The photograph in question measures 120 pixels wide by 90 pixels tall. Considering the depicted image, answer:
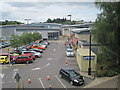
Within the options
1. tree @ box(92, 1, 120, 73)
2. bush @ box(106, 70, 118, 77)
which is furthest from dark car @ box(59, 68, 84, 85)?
tree @ box(92, 1, 120, 73)

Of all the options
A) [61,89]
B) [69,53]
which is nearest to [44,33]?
[69,53]

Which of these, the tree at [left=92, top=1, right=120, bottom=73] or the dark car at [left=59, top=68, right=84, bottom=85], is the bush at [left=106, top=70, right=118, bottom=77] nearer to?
the tree at [left=92, top=1, right=120, bottom=73]

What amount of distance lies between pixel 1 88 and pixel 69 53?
56.0 feet

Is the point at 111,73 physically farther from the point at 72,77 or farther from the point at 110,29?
the point at 110,29

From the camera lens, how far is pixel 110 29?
1118 cm

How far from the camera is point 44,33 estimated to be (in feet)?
234

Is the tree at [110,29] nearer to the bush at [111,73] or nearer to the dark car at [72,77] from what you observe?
the bush at [111,73]

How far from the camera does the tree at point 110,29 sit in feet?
36.1

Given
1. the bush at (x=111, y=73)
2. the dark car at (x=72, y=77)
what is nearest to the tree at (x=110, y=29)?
the bush at (x=111, y=73)

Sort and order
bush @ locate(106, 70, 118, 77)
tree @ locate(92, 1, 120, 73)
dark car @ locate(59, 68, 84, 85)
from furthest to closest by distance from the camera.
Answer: bush @ locate(106, 70, 118, 77) < dark car @ locate(59, 68, 84, 85) < tree @ locate(92, 1, 120, 73)

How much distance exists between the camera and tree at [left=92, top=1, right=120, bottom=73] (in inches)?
433

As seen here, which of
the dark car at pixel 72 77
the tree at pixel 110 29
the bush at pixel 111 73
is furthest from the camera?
the bush at pixel 111 73

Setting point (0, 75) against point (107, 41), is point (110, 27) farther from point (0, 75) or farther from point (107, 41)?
point (0, 75)

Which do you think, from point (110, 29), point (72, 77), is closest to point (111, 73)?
point (72, 77)
